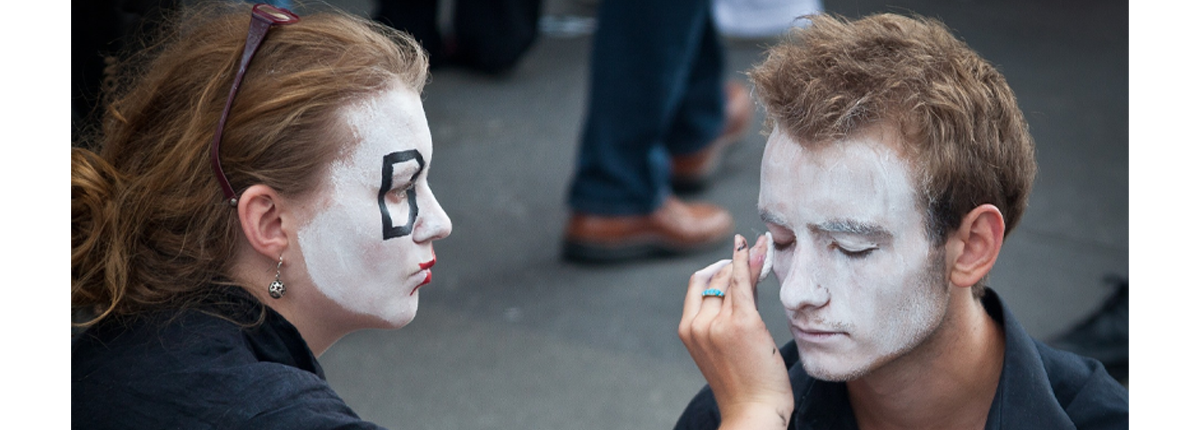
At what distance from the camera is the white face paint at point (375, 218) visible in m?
1.91

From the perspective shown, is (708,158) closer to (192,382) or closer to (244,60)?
(244,60)

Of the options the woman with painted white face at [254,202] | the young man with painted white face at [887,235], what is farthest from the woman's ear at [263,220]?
the young man with painted white face at [887,235]

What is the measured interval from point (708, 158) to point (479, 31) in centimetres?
180

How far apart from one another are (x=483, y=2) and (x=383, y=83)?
4.48 m

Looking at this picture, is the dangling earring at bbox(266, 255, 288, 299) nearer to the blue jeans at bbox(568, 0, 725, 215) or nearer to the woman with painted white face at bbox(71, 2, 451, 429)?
the woman with painted white face at bbox(71, 2, 451, 429)

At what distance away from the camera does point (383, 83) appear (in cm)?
194

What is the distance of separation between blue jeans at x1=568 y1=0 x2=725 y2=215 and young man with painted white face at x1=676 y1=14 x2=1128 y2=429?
2314 mm

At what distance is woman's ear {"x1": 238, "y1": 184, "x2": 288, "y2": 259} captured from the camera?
1866 mm

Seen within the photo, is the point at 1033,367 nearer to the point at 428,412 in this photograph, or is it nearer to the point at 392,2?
the point at 428,412

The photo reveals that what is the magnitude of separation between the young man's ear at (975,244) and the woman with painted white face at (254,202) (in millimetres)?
861

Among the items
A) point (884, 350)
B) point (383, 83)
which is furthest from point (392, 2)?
point (884, 350)

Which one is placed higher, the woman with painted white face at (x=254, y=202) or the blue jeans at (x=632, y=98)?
the woman with painted white face at (x=254, y=202)

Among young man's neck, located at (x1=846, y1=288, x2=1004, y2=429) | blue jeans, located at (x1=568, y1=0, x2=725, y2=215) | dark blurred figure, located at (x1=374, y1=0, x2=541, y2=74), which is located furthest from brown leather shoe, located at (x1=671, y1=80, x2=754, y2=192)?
young man's neck, located at (x1=846, y1=288, x2=1004, y2=429)

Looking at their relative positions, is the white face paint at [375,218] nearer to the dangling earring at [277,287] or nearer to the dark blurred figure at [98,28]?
the dangling earring at [277,287]
